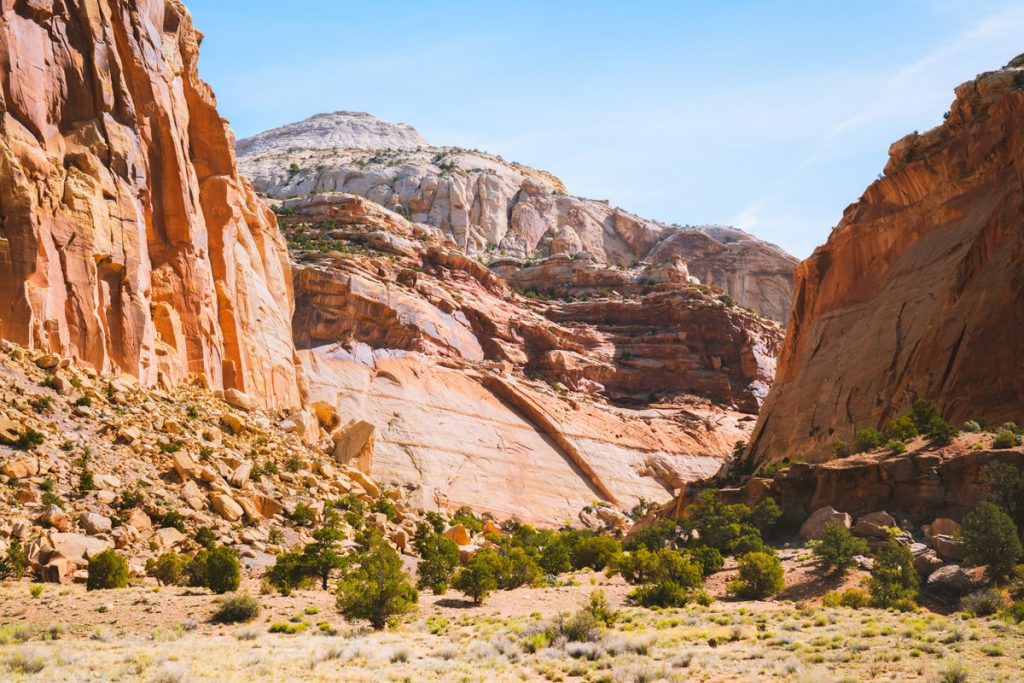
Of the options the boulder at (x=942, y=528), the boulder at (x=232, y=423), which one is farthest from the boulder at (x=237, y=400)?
the boulder at (x=942, y=528)

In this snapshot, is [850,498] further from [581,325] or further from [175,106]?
[581,325]

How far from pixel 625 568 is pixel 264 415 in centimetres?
1953

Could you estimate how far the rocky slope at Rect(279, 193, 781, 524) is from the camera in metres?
64.9

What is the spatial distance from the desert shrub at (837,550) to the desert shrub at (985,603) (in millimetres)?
5633

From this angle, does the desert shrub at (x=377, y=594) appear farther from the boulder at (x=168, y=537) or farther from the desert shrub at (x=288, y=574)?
the boulder at (x=168, y=537)

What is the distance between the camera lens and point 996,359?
37.1 m

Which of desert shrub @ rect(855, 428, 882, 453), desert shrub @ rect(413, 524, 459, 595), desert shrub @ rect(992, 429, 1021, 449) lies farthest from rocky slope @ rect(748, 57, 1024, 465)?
desert shrub @ rect(413, 524, 459, 595)

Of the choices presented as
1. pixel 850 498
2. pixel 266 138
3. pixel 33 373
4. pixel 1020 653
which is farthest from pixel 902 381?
pixel 266 138

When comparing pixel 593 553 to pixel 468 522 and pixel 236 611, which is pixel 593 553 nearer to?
pixel 468 522

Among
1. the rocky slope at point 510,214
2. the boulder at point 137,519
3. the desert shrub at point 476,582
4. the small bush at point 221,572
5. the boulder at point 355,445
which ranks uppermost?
the rocky slope at point 510,214

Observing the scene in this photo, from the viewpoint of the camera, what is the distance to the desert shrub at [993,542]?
25.2 metres

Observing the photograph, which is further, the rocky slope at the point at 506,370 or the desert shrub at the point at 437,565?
the rocky slope at the point at 506,370

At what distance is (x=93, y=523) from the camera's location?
2703cm

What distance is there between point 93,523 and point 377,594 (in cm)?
899
